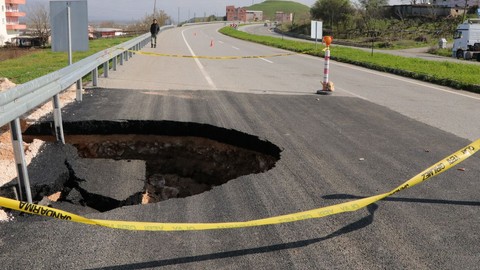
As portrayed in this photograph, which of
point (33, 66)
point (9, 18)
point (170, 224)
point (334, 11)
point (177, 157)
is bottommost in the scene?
point (177, 157)

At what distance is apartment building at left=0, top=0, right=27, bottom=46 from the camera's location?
8256 centimetres

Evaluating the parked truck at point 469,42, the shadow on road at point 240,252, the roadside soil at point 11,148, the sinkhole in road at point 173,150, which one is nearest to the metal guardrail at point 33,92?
the roadside soil at point 11,148

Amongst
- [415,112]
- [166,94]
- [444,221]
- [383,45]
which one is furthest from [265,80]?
[383,45]

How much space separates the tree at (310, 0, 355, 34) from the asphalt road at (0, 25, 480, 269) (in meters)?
67.1

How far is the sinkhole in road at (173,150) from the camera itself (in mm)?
6738

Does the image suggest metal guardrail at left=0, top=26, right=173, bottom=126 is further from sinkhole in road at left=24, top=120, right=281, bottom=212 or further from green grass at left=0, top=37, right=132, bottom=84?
green grass at left=0, top=37, right=132, bottom=84

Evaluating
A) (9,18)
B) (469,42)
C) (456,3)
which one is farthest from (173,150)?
(9,18)

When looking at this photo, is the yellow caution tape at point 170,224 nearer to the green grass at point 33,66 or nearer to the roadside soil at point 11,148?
the roadside soil at point 11,148

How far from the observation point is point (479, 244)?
3.68 m

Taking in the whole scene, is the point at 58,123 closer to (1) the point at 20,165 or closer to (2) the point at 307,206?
(1) the point at 20,165

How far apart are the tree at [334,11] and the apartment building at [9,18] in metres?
54.0

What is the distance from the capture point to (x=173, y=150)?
24.5 feet

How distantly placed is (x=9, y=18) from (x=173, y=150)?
96395 mm

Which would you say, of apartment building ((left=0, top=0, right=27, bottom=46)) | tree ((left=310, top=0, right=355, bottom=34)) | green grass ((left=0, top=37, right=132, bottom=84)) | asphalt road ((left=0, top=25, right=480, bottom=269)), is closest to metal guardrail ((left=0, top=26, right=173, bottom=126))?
asphalt road ((left=0, top=25, right=480, bottom=269))
